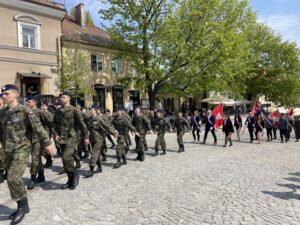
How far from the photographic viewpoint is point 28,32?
873 inches

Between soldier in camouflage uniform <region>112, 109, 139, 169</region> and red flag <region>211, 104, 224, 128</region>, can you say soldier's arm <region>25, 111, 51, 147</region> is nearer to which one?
soldier in camouflage uniform <region>112, 109, 139, 169</region>

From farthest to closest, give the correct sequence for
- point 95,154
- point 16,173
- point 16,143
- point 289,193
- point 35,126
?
point 95,154 → point 289,193 → point 35,126 → point 16,143 → point 16,173

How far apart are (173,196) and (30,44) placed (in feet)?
64.9

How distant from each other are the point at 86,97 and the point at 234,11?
1435cm

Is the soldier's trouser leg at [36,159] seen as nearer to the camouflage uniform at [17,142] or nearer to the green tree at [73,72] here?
the camouflage uniform at [17,142]

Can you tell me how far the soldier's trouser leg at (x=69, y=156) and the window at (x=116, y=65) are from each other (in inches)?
897

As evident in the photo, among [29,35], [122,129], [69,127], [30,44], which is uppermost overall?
[29,35]

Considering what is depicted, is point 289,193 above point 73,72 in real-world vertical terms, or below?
below

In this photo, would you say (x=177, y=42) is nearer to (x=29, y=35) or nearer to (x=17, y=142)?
(x=29, y=35)

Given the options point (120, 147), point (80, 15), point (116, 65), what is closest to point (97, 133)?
point (120, 147)

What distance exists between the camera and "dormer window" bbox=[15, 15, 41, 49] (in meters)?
21.6

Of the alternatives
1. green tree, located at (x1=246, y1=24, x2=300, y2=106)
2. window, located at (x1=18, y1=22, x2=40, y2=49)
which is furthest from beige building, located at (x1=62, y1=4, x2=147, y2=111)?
green tree, located at (x1=246, y1=24, x2=300, y2=106)

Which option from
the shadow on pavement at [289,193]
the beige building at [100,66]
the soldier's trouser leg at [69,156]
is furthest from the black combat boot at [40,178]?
the beige building at [100,66]

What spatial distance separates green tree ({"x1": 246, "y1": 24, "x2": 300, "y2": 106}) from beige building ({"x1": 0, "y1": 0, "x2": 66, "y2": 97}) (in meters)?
29.9
